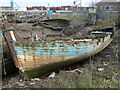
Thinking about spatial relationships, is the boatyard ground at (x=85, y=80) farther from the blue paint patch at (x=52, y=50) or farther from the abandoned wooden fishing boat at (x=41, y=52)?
the blue paint patch at (x=52, y=50)

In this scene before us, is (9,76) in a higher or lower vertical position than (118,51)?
lower

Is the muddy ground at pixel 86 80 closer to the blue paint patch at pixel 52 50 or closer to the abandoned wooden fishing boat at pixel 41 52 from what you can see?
the abandoned wooden fishing boat at pixel 41 52

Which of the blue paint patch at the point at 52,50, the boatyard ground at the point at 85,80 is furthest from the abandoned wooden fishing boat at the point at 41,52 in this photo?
the boatyard ground at the point at 85,80

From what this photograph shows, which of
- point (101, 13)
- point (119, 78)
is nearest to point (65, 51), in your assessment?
point (119, 78)

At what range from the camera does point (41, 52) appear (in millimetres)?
7375

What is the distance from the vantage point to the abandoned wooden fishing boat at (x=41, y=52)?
718 centimetres

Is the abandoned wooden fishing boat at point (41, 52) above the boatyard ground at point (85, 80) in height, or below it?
above

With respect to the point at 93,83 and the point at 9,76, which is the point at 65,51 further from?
the point at 9,76

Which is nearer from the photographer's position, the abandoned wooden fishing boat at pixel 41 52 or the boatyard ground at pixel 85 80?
the boatyard ground at pixel 85 80

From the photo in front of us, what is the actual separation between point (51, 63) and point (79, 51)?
1718 mm

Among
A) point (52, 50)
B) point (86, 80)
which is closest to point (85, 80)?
point (86, 80)

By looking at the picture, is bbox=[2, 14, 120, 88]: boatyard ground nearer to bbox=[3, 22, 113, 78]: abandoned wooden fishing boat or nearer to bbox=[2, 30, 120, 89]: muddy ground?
bbox=[2, 30, 120, 89]: muddy ground

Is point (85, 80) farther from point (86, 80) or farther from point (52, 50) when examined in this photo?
point (52, 50)

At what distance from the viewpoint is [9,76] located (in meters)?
8.23
